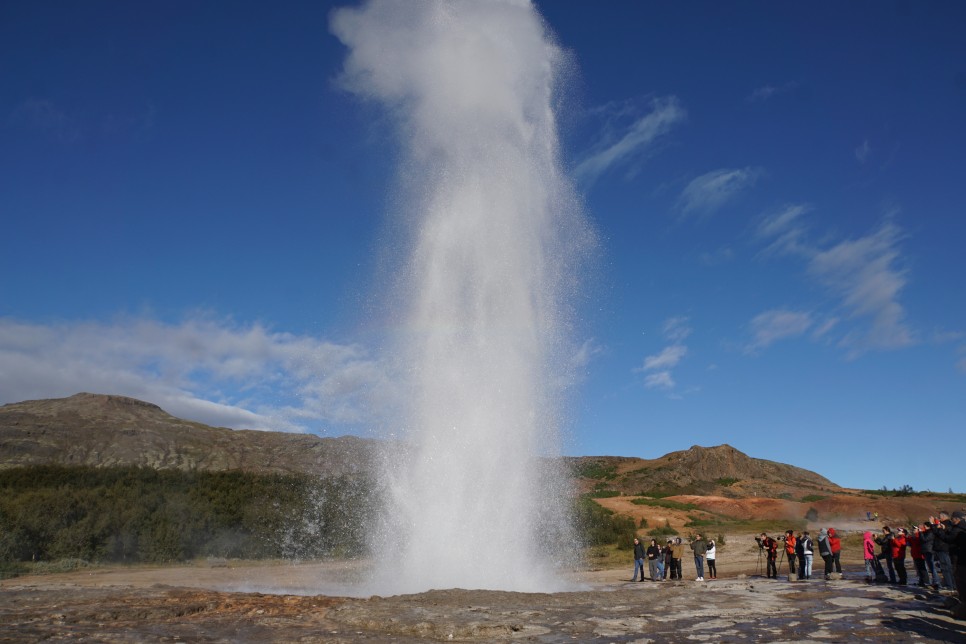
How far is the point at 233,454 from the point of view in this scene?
7912cm

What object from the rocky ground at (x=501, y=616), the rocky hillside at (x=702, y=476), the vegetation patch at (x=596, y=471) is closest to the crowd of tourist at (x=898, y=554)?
the rocky ground at (x=501, y=616)

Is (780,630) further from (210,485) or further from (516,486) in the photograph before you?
(210,485)

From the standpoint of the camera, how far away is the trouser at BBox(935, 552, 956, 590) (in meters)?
16.4

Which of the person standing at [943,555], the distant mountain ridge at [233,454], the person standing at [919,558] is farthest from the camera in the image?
the distant mountain ridge at [233,454]

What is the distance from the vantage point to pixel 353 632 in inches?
488

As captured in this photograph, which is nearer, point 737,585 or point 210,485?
point 737,585

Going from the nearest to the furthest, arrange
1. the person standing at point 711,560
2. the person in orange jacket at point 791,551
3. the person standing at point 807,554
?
the person standing at point 807,554, the person in orange jacket at point 791,551, the person standing at point 711,560

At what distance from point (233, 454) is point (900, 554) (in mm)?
73832

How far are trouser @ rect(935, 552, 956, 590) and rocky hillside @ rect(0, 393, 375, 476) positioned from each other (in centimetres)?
5096

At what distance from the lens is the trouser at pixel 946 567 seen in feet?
53.8

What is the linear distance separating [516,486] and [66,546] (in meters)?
26.2

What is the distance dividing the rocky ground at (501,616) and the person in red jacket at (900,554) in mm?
1155

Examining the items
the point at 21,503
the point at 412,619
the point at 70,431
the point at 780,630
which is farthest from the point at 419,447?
the point at 70,431

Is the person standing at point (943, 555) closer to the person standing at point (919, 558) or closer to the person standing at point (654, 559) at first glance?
the person standing at point (919, 558)
